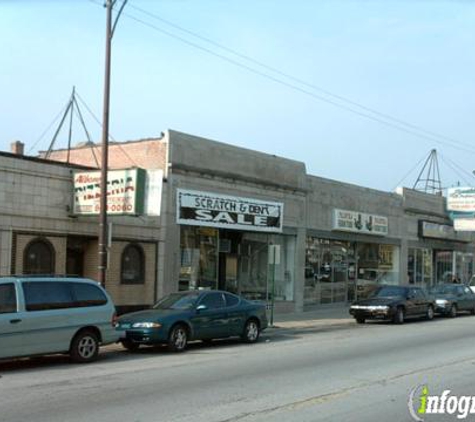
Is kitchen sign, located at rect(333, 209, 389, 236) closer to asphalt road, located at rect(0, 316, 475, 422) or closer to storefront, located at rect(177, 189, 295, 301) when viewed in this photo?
storefront, located at rect(177, 189, 295, 301)

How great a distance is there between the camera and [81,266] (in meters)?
20.7

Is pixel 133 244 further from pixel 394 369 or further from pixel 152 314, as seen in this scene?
pixel 394 369

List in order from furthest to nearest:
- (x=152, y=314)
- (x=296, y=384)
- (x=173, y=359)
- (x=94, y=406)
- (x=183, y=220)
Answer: (x=183, y=220) → (x=152, y=314) → (x=173, y=359) → (x=296, y=384) → (x=94, y=406)

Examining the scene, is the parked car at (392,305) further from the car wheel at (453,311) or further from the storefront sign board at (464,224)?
the storefront sign board at (464,224)

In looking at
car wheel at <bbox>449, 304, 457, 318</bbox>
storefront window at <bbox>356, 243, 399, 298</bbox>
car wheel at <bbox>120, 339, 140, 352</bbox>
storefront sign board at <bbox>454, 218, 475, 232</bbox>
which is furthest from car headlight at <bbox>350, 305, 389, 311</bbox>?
storefront sign board at <bbox>454, 218, 475, 232</bbox>

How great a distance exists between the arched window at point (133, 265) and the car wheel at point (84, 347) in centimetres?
688

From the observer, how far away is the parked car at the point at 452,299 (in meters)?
28.5

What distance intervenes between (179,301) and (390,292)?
449 inches

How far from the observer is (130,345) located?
616 inches

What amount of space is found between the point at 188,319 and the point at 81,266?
5.99 meters

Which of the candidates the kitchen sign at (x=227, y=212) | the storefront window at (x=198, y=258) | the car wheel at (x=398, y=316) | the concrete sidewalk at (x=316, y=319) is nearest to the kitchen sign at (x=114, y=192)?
the kitchen sign at (x=227, y=212)

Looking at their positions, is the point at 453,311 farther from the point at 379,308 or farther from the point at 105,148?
the point at 105,148

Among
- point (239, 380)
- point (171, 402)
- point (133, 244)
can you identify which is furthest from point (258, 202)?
point (171, 402)

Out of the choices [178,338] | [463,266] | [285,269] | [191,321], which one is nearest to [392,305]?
[285,269]
